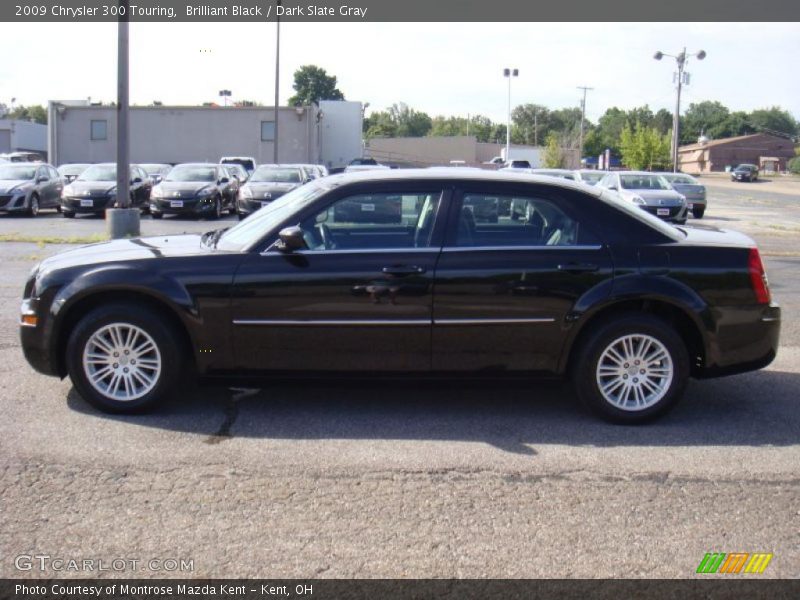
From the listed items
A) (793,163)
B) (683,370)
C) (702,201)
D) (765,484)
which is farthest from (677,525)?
(793,163)

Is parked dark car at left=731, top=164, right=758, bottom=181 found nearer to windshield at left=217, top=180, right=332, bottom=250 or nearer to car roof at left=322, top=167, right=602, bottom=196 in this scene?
car roof at left=322, top=167, right=602, bottom=196

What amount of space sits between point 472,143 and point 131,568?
8755 cm

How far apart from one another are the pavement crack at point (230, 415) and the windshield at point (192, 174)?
1941 cm

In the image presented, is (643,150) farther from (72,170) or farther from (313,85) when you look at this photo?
(313,85)

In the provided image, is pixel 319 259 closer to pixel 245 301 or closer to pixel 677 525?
pixel 245 301

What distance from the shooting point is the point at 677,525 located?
4234mm

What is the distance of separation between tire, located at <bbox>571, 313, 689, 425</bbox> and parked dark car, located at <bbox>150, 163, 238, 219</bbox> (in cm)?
1913

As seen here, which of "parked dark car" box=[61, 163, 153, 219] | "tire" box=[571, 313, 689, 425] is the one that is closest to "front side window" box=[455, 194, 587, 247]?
"tire" box=[571, 313, 689, 425]

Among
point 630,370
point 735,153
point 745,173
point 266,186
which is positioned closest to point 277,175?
point 266,186

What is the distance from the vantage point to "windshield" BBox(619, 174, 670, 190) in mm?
25391

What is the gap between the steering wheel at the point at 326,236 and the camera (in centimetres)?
580

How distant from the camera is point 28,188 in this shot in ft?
78.2

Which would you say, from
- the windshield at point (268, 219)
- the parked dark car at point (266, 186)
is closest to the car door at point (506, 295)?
the windshield at point (268, 219)

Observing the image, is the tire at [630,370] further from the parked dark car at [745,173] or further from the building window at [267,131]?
the parked dark car at [745,173]
